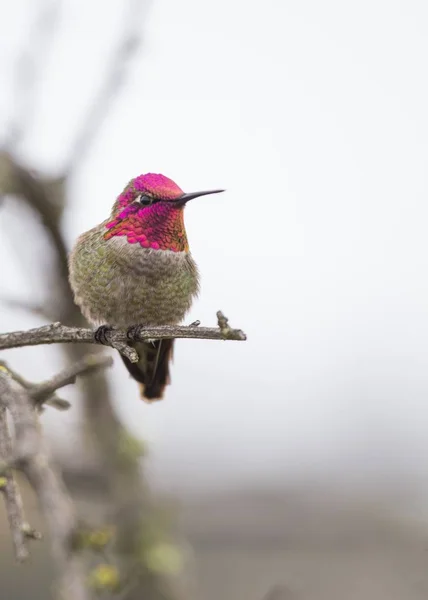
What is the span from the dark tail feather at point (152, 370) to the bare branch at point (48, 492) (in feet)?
5.29

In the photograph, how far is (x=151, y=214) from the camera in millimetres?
3125

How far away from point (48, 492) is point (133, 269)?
1.64 m

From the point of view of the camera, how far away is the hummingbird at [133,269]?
3.24 metres

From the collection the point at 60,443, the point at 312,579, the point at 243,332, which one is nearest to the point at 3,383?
the point at 243,332

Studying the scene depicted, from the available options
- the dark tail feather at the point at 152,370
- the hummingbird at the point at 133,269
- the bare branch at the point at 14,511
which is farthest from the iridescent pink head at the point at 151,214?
the bare branch at the point at 14,511

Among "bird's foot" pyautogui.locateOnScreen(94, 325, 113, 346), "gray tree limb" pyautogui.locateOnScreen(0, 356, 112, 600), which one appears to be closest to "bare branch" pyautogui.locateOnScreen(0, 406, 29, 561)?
"gray tree limb" pyautogui.locateOnScreen(0, 356, 112, 600)

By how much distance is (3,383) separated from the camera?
6.95ft

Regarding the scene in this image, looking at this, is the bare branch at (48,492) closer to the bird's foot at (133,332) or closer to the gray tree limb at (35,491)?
the gray tree limb at (35,491)

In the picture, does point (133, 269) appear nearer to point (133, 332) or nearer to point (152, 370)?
point (133, 332)

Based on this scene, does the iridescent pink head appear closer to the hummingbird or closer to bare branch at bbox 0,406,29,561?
the hummingbird

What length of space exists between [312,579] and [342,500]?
1482 mm

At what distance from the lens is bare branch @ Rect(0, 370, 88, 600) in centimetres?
172

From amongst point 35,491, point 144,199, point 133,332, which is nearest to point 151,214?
point 144,199

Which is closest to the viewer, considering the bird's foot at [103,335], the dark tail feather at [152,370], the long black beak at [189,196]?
the long black beak at [189,196]
